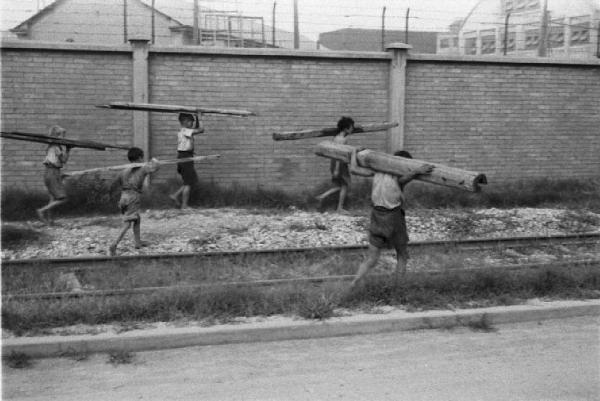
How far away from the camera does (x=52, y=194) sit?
11.1 meters

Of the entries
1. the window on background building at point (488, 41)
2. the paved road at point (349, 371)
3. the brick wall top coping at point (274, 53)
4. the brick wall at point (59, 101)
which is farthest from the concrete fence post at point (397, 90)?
the window on background building at point (488, 41)

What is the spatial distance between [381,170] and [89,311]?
2902 millimetres

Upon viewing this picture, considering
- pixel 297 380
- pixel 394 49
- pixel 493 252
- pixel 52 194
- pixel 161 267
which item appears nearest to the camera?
pixel 297 380

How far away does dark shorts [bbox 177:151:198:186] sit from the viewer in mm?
12320

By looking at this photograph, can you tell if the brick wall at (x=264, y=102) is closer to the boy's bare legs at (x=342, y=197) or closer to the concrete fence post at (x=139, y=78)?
the concrete fence post at (x=139, y=78)

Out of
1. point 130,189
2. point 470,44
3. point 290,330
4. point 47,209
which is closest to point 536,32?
point 470,44

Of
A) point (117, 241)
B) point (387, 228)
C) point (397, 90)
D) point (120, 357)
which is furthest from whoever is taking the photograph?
point (397, 90)

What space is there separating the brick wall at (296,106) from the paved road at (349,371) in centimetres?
787

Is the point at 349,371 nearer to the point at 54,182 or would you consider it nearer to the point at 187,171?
the point at 54,182

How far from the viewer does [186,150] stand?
40.7 ft

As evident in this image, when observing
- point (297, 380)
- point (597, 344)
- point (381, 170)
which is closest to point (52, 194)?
point (381, 170)

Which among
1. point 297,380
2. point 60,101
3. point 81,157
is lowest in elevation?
point 297,380

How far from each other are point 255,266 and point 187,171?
3992 millimetres

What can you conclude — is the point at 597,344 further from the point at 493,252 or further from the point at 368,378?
the point at 493,252
